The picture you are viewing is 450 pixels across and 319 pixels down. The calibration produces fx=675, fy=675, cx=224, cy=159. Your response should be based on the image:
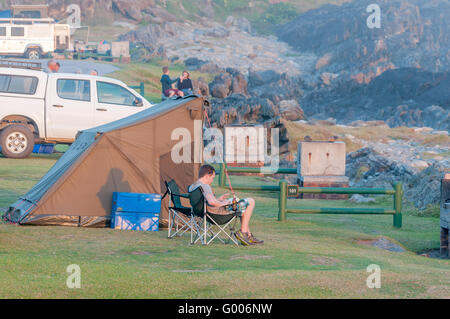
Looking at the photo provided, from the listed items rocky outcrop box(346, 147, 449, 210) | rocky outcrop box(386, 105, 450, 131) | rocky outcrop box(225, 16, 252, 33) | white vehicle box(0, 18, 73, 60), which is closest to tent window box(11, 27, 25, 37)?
white vehicle box(0, 18, 73, 60)

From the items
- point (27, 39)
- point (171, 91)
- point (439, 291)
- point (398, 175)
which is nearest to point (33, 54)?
point (27, 39)

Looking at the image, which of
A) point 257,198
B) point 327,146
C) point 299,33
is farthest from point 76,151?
point 299,33

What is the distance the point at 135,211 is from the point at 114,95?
26.0 feet

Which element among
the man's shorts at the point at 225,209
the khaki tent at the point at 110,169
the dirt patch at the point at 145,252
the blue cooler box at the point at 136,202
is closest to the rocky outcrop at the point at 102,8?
the khaki tent at the point at 110,169

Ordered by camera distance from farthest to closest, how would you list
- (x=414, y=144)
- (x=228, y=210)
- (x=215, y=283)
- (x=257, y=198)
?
(x=414, y=144), (x=257, y=198), (x=228, y=210), (x=215, y=283)

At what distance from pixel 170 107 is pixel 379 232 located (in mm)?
4336

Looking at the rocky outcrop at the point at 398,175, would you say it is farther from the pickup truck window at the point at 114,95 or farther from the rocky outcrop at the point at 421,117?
the rocky outcrop at the point at 421,117

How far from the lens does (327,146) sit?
16422 mm

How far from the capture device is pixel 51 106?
17.4 meters

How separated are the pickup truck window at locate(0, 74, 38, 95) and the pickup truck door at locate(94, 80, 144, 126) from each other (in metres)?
1.64

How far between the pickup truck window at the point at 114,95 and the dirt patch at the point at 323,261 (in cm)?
1028

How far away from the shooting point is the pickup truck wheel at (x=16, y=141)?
→ 1725 centimetres

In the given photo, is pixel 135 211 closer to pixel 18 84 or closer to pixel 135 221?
pixel 135 221
